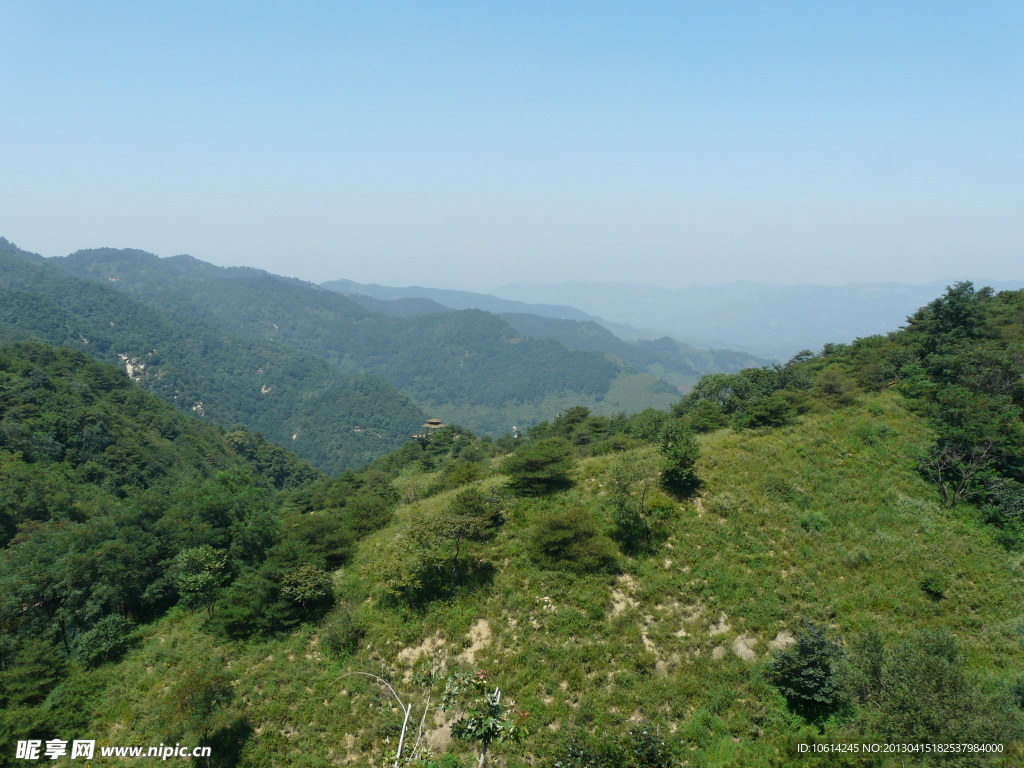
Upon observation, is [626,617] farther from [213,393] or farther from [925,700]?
[213,393]

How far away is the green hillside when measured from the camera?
42.9 feet

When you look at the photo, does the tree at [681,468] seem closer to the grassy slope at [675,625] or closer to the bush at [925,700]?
the grassy slope at [675,625]

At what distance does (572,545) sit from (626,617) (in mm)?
3462

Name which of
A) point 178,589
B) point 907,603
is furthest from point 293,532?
point 907,603

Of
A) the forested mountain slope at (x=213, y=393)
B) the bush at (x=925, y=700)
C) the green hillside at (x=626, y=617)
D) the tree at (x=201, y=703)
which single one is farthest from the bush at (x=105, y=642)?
the forested mountain slope at (x=213, y=393)

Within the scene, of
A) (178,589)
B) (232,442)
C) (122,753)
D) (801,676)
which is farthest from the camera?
(232,442)

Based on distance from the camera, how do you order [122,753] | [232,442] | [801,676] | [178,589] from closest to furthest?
[801,676]
[122,753]
[178,589]
[232,442]

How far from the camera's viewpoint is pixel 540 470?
2492 centimetres

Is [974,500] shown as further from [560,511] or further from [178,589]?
[178,589]

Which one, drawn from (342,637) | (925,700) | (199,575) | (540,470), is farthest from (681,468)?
(199,575)

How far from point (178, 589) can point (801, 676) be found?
92.4ft

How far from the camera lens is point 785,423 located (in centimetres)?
2905

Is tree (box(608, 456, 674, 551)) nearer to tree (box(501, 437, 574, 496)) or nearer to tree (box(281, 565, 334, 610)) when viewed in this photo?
tree (box(501, 437, 574, 496))

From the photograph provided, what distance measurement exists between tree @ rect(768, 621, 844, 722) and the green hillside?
63mm
